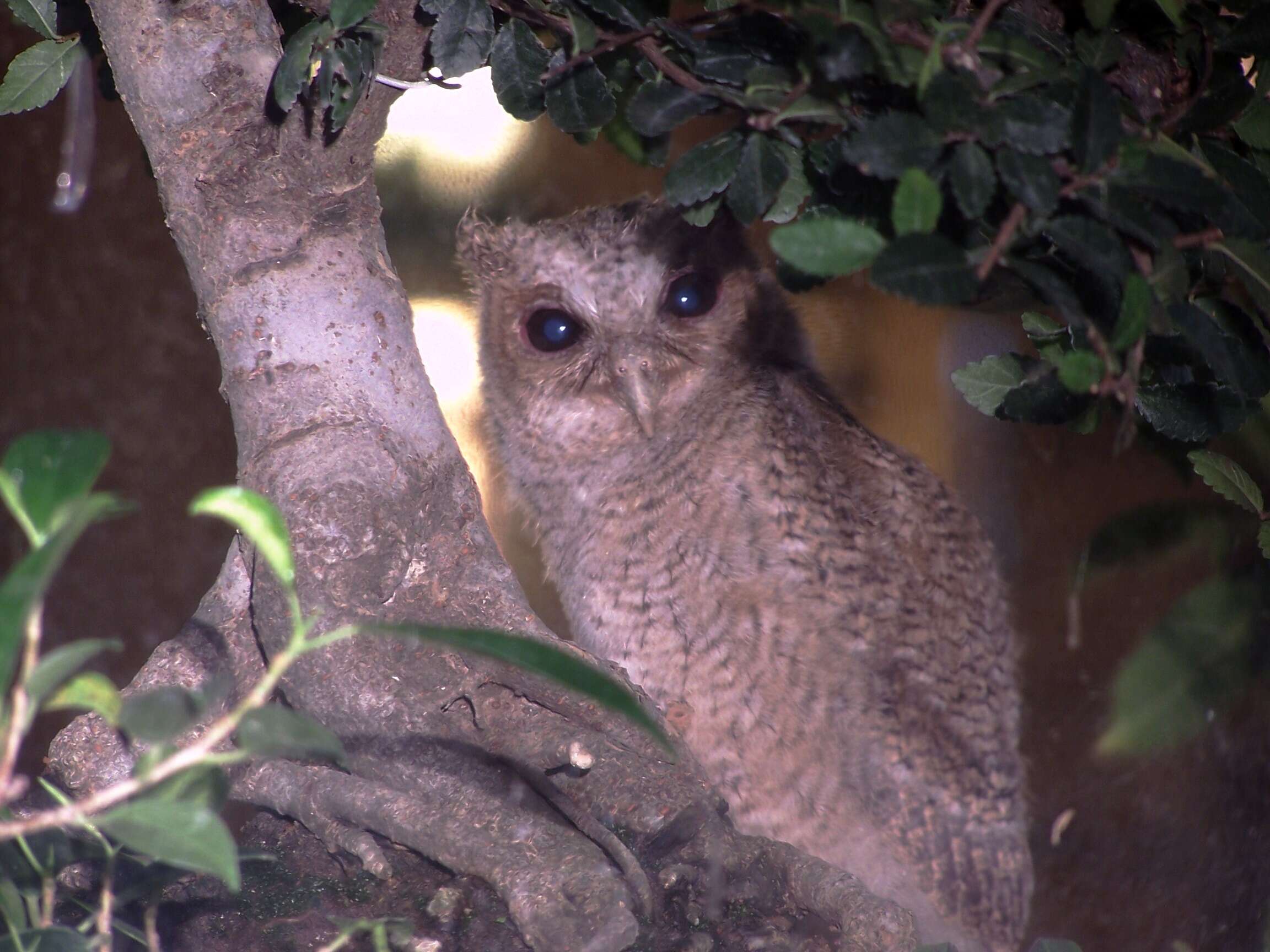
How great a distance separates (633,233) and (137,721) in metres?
0.99

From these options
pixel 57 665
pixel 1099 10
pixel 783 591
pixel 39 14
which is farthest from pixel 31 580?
pixel 783 591

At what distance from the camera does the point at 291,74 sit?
27.4 inches

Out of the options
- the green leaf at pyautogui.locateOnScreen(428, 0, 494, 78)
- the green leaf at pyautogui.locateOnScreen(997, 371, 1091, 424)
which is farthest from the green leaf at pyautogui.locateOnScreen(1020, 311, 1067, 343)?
the green leaf at pyautogui.locateOnScreen(428, 0, 494, 78)

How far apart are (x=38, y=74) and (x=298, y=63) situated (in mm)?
277

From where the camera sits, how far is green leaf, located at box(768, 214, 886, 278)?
417mm

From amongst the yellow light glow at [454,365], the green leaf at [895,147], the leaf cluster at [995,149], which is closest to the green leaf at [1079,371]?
the leaf cluster at [995,149]

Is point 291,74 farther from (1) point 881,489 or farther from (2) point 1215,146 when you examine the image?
(1) point 881,489

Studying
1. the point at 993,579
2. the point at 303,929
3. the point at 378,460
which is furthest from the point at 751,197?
the point at 993,579

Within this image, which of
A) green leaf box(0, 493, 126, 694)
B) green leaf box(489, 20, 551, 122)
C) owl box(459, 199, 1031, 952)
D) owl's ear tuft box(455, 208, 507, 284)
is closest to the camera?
green leaf box(0, 493, 126, 694)

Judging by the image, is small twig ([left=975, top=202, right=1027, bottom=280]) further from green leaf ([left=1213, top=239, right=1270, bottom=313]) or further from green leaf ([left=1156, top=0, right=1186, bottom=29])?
green leaf ([left=1156, top=0, right=1186, bottom=29])

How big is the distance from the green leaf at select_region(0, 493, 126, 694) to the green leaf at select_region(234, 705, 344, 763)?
73 mm

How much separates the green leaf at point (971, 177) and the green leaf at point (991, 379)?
0.87 feet

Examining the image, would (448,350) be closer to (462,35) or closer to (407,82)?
(407,82)

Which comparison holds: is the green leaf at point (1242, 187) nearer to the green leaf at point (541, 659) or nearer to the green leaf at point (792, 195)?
the green leaf at point (792, 195)
